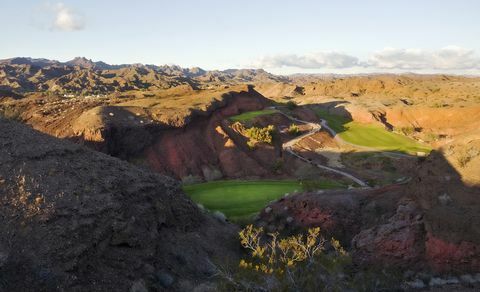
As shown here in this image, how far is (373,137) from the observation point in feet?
166

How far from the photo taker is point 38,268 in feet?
33.2

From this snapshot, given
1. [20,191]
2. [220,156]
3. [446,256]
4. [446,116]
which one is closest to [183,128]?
[220,156]

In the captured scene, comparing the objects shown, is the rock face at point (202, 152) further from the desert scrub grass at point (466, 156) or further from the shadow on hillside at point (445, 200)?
the desert scrub grass at point (466, 156)

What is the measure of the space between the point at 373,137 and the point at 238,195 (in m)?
32.0

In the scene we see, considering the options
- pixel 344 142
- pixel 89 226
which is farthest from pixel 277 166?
pixel 89 226

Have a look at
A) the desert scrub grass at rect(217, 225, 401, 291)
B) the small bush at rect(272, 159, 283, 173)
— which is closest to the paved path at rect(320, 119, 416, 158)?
the small bush at rect(272, 159, 283, 173)

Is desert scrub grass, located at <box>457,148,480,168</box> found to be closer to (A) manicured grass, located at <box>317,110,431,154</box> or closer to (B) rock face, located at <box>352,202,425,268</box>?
(B) rock face, located at <box>352,202,425,268</box>

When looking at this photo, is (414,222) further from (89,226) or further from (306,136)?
(306,136)

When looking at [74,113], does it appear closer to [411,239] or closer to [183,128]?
[183,128]

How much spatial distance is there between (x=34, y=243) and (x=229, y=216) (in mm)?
10606

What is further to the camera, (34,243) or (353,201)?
(353,201)

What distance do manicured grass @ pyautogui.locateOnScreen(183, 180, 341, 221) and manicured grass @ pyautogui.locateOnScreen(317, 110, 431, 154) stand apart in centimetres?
2299

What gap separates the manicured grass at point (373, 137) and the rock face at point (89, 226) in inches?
1310

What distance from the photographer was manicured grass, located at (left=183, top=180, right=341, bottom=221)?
21.0 m
